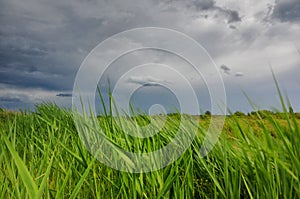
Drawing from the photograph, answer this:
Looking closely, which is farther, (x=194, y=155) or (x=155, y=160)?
(x=194, y=155)

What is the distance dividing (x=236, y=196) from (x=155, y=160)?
0.40m

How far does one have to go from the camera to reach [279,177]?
110 cm

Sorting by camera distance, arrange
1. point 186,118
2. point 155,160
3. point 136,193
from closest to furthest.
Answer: point 136,193, point 155,160, point 186,118

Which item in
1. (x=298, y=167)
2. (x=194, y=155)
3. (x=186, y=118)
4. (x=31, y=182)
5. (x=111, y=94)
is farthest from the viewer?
(x=186, y=118)

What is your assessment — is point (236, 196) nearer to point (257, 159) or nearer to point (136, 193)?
point (257, 159)

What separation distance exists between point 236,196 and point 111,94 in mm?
804

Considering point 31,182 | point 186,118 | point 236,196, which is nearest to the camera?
point 31,182

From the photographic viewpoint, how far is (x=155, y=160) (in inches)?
54.2

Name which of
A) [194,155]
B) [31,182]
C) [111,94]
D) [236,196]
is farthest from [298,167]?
[111,94]

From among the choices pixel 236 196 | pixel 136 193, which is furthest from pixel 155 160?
pixel 236 196

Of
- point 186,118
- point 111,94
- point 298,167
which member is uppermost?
point 111,94

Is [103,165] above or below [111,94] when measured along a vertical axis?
below

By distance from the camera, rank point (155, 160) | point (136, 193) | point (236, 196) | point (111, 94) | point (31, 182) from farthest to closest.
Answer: point (111, 94), point (155, 160), point (136, 193), point (236, 196), point (31, 182)

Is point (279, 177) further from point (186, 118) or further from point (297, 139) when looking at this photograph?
point (186, 118)
